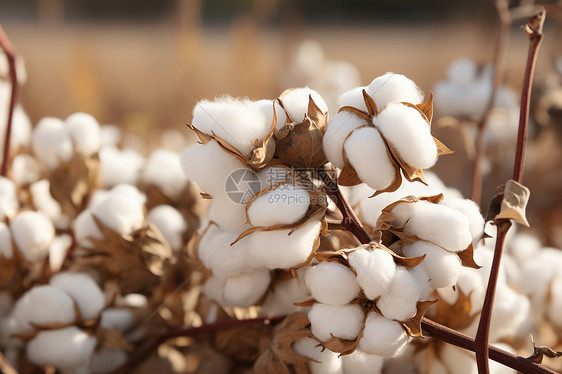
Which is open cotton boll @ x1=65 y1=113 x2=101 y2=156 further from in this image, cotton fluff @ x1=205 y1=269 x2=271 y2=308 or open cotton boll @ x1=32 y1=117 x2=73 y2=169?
cotton fluff @ x1=205 y1=269 x2=271 y2=308

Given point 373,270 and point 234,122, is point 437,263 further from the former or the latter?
point 234,122

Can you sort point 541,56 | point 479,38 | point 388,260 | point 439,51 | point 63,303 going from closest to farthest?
1. point 388,260
2. point 63,303
3. point 479,38
4. point 541,56
5. point 439,51

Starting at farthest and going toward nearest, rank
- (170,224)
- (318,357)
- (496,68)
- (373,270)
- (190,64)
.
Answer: (190,64) < (496,68) < (170,224) < (318,357) < (373,270)

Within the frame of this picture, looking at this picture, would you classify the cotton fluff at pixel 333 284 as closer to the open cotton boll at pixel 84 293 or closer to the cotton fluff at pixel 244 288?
the cotton fluff at pixel 244 288

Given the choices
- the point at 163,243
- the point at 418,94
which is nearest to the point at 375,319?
the point at 418,94

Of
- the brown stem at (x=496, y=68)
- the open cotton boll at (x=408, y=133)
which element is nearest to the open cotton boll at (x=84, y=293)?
the open cotton boll at (x=408, y=133)

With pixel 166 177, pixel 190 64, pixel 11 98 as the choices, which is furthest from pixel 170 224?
pixel 190 64

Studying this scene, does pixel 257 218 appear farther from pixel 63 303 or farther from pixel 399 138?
pixel 63 303
